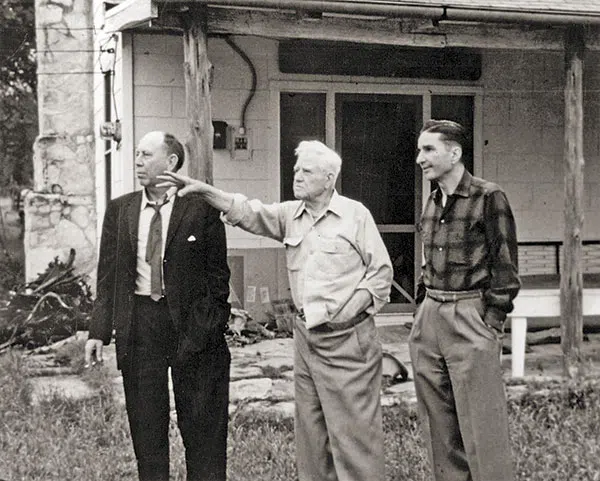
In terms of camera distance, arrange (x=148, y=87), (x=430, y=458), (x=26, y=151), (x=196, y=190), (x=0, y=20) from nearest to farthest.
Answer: (x=196, y=190)
(x=430, y=458)
(x=148, y=87)
(x=0, y=20)
(x=26, y=151)

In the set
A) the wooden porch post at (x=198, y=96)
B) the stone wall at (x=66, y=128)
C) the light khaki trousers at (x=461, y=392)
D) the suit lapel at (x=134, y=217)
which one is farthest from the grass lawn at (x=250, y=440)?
the stone wall at (x=66, y=128)

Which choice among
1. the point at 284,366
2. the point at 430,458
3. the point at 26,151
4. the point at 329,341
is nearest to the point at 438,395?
the point at 430,458

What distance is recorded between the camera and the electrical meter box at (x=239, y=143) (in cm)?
972

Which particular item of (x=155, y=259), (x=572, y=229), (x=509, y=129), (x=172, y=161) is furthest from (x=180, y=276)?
(x=509, y=129)

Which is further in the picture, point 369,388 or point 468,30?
point 468,30

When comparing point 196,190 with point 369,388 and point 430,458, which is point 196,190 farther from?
point 430,458

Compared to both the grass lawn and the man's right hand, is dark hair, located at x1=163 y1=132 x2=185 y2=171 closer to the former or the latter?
the man's right hand

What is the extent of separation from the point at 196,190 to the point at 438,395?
1.62m

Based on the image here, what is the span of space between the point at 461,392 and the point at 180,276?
154 cm

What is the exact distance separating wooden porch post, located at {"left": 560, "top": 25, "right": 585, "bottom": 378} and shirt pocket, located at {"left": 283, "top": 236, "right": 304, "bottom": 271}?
385 cm

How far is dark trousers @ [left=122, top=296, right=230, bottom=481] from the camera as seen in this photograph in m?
4.73

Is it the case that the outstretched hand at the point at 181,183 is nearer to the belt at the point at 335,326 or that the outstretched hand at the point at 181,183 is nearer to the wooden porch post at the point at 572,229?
the belt at the point at 335,326

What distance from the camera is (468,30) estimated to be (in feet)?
26.1

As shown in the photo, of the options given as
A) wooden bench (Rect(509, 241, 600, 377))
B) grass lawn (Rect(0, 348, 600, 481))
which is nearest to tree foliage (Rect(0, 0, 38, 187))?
wooden bench (Rect(509, 241, 600, 377))
